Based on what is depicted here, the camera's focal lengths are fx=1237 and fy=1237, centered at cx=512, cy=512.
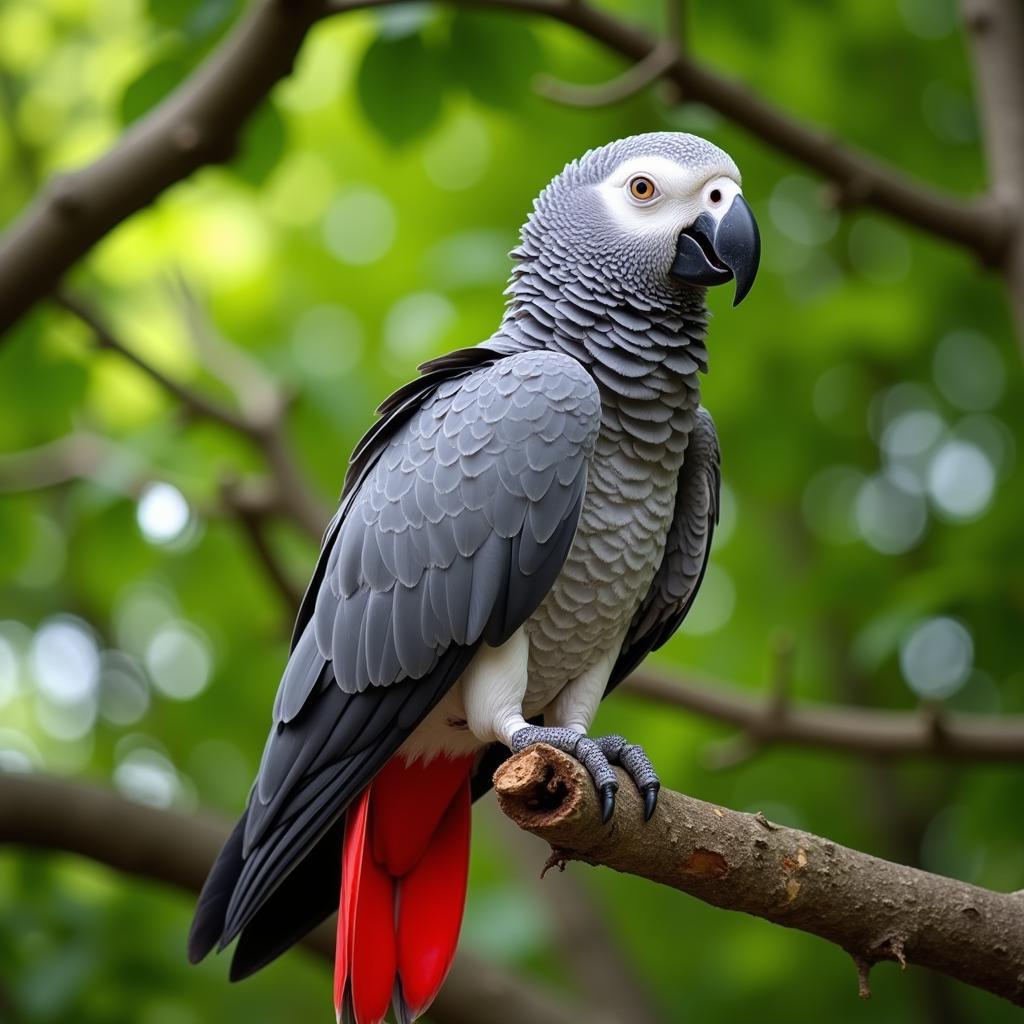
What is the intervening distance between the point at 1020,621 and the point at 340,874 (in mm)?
2124

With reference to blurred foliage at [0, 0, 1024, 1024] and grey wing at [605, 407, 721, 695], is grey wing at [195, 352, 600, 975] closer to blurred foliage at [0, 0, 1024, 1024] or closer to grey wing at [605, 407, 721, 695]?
grey wing at [605, 407, 721, 695]

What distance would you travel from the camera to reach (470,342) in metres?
3.93

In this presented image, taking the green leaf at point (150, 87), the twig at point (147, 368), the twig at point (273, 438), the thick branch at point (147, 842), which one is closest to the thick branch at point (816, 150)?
the green leaf at point (150, 87)

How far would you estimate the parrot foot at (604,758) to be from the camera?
206cm

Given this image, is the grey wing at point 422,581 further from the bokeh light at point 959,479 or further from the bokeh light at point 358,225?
the bokeh light at point 358,225

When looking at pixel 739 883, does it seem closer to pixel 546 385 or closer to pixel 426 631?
pixel 426 631

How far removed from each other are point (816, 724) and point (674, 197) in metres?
1.88

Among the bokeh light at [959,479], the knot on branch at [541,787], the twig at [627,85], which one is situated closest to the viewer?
the knot on branch at [541,787]

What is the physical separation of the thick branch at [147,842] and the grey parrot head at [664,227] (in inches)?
75.4

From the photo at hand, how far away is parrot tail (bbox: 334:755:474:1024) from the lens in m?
2.48

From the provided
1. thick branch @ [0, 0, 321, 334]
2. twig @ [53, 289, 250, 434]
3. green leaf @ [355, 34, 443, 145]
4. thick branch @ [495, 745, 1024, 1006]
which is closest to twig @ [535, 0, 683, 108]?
green leaf @ [355, 34, 443, 145]

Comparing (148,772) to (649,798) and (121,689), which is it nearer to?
(121,689)

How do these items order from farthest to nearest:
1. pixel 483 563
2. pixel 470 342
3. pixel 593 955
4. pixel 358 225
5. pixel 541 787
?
pixel 358 225, pixel 593 955, pixel 470 342, pixel 483 563, pixel 541 787

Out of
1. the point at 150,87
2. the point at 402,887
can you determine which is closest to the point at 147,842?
the point at 402,887
